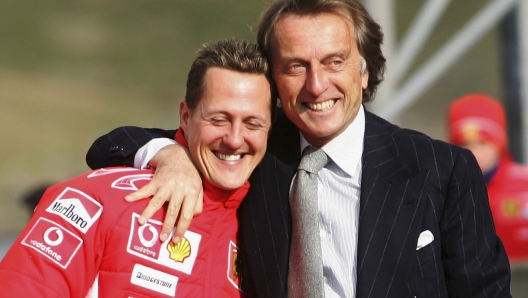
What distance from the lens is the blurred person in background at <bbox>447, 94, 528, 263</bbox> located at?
5543 mm

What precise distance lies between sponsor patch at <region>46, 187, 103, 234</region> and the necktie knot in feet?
2.15

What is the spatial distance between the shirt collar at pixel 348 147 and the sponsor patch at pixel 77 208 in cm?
72

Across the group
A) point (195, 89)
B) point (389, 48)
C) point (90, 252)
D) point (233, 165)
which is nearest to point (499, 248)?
point (233, 165)

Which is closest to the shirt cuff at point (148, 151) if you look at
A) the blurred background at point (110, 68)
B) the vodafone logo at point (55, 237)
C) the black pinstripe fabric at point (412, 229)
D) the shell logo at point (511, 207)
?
the black pinstripe fabric at point (412, 229)

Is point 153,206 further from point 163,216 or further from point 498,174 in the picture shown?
point 498,174

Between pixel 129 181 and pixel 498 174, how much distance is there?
139 inches

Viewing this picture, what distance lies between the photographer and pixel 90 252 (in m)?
2.47

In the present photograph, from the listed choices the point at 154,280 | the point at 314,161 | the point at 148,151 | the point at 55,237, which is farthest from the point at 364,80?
the point at 55,237

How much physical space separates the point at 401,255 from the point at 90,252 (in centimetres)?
92

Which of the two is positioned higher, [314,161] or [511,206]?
[314,161]

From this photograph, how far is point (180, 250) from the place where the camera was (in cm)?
259

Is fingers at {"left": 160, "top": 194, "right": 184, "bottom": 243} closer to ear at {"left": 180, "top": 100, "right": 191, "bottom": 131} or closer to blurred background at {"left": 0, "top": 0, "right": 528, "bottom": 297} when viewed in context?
ear at {"left": 180, "top": 100, "right": 191, "bottom": 131}

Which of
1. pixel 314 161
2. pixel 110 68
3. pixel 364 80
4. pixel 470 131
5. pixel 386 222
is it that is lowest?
pixel 110 68

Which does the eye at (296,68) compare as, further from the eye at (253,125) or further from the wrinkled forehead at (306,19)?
the eye at (253,125)
